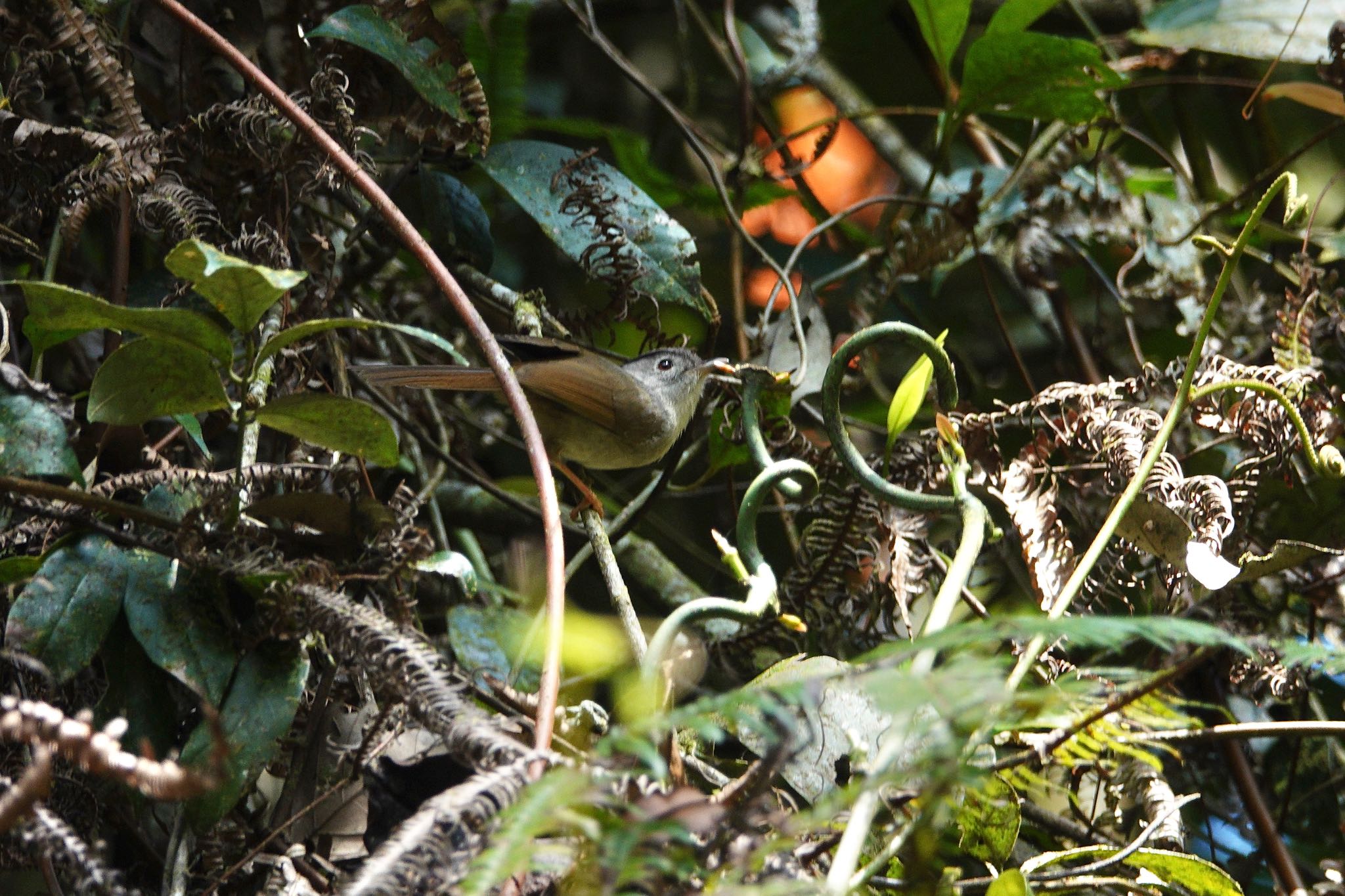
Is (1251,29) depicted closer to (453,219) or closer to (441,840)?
(453,219)

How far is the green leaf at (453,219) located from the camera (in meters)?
2.08

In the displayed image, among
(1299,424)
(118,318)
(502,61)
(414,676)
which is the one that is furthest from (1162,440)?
(502,61)

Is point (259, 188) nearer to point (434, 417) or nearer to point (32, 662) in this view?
point (434, 417)

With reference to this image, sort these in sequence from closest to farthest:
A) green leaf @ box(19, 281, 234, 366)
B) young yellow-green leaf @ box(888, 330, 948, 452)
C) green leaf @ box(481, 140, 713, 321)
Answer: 1. green leaf @ box(19, 281, 234, 366)
2. young yellow-green leaf @ box(888, 330, 948, 452)
3. green leaf @ box(481, 140, 713, 321)

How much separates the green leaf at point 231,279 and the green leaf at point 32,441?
419mm

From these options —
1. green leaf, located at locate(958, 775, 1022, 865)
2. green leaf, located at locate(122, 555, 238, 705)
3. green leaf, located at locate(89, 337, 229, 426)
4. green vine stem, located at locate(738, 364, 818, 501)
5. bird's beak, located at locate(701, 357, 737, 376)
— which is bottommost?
green leaf, located at locate(958, 775, 1022, 865)

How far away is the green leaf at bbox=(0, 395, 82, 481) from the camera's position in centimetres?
144

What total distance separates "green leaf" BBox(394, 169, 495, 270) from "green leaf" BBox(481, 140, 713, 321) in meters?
0.07

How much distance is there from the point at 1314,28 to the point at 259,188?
7.42 feet

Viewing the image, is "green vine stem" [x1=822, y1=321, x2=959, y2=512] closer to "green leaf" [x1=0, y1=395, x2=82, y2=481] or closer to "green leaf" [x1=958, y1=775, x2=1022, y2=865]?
"green leaf" [x1=958, y1=775, x2=1022, y2=865]

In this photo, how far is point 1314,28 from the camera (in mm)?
2518

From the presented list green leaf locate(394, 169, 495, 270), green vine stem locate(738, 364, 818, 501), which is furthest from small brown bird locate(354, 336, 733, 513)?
green vine stem locate(738, 364, 818, 501)

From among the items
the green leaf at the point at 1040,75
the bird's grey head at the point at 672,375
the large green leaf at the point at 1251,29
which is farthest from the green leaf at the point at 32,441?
the large green leaf at the point at 1251,29

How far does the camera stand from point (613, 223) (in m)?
2.04
